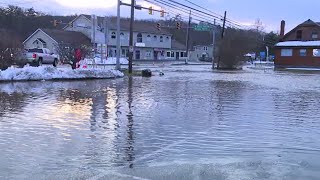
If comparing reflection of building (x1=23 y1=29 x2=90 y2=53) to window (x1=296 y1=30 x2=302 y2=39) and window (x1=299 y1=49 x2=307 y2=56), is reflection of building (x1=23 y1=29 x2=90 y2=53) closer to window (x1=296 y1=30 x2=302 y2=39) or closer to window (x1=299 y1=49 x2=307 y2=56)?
window (x1=296 y1=30 x2=302 y2=39)

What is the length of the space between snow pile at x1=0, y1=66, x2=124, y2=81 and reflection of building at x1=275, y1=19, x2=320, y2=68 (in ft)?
150

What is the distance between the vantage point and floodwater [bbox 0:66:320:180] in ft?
22.8

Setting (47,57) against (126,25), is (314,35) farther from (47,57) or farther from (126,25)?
(47,57)

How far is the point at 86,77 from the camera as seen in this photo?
29.9 m

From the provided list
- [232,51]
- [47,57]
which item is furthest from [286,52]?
[47,57]

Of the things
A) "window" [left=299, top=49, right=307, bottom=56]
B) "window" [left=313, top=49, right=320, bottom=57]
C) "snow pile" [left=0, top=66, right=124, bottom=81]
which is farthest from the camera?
"window" [left=299, top=49, right=307, bottom=56]

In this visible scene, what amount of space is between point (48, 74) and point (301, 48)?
2040 inches

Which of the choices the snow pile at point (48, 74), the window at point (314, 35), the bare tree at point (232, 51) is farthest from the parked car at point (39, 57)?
the window at point (314, 35)

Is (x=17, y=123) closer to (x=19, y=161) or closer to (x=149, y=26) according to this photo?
(x=19, y=161)

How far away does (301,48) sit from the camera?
231 ft

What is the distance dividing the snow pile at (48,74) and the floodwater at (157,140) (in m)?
9.38

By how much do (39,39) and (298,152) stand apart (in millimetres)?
79366

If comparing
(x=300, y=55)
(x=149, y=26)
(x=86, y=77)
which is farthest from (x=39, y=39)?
(x=86, y=77)

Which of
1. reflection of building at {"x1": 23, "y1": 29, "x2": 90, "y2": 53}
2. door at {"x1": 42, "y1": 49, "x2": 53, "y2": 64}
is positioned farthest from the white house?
door at {"x1": 42, "y1": 49, "x2": 53, "y2": 64}
